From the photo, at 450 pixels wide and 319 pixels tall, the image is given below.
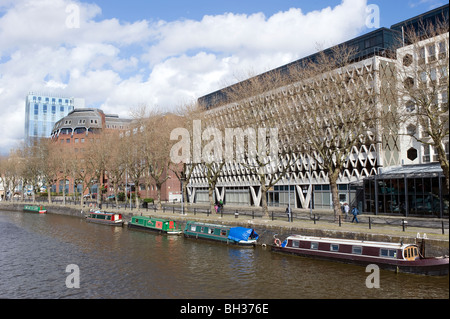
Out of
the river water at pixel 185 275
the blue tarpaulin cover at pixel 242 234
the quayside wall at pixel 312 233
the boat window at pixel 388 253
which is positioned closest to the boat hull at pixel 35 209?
the quayside wall at pixel 312 233

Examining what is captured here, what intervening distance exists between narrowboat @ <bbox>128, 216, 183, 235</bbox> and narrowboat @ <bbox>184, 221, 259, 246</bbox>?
8.45 ft

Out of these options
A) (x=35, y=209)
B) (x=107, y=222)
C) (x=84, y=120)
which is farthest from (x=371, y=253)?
(x=84, y=120)

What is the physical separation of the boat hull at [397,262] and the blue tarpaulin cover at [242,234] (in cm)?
632

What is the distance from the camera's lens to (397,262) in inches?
838

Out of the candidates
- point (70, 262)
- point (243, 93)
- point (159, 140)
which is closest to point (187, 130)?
point (159, 140)

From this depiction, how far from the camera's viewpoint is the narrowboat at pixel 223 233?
102 ft

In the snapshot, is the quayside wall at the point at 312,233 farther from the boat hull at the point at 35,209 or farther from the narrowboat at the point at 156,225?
the boat hull at the point at 35,209

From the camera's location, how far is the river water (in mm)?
18734

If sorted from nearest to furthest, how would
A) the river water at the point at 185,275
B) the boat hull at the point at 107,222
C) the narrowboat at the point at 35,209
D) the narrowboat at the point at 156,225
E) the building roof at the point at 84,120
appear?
the river water at the point at 185,275 < the narrowboat at the point at 156,225 < the boat hull at the point at 107,222 < the narrowboat at the point at 35,209 < the building roof at the point at 84,120

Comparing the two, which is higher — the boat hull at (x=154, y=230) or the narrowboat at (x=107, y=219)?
the narrowboat at (x=107, y=219)

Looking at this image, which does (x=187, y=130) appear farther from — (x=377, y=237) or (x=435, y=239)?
(x=435, y=239)

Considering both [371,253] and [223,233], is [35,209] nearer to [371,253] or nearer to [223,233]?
[223,233]
